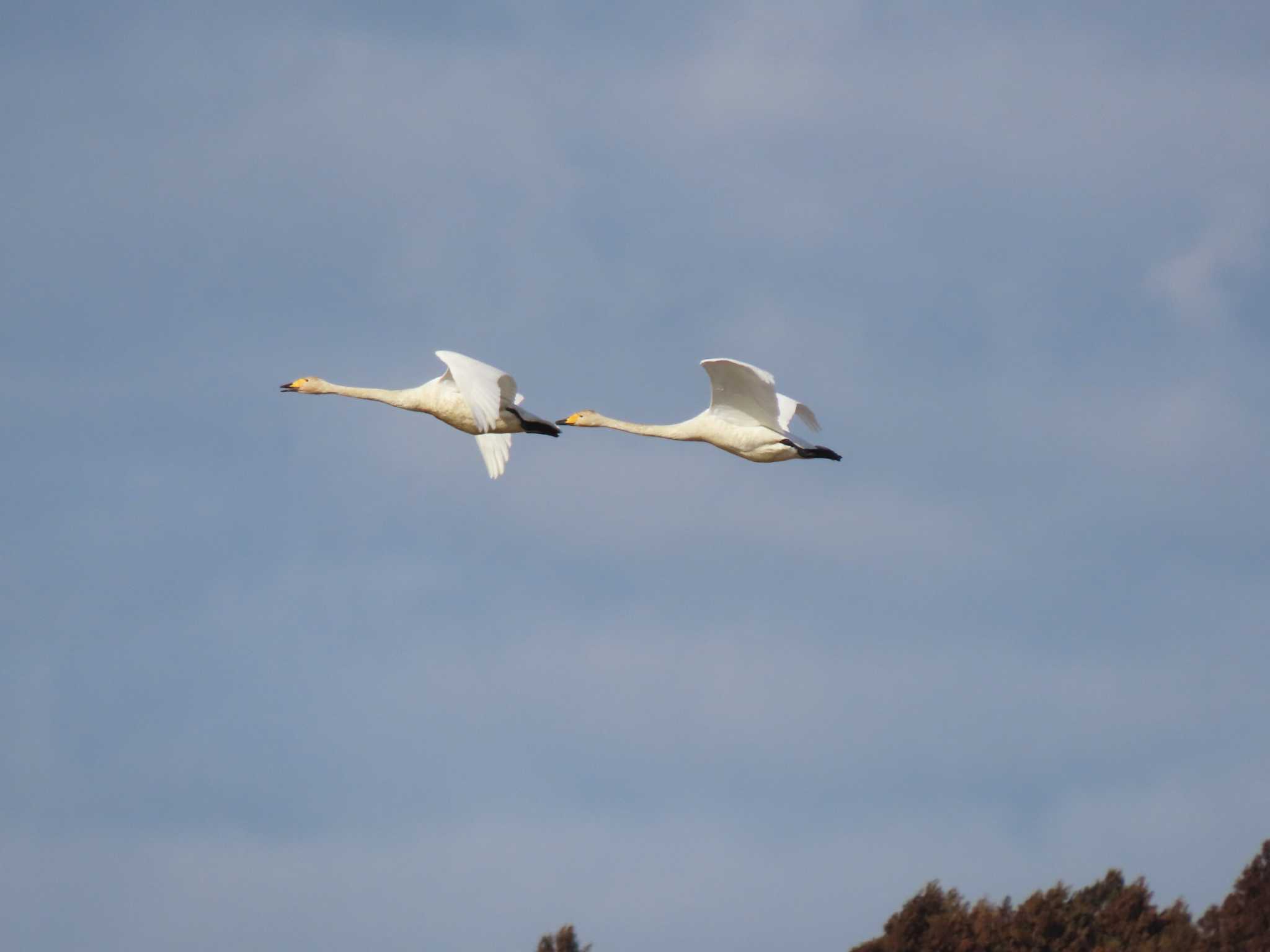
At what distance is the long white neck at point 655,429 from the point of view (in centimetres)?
3716

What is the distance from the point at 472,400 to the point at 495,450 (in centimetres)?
700

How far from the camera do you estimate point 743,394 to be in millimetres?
36125

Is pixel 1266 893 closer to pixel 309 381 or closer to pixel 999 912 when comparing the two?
pixel 999 912

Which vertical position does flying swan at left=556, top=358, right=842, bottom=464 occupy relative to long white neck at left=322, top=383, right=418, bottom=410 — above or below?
below

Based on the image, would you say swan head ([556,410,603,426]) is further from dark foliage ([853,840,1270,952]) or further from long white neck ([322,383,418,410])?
dark foliage ([853,840,1270,952])

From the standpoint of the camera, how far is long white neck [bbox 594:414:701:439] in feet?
122

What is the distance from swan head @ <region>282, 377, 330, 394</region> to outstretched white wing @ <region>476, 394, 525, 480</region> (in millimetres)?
2894

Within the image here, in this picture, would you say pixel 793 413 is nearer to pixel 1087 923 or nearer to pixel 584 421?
pixel 584 421

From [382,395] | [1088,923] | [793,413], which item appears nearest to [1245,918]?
[1088,923]

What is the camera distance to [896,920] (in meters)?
41.4

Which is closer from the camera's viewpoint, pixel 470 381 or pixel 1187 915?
pixel 470 381

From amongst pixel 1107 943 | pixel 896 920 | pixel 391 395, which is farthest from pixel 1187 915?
pixel 391 395

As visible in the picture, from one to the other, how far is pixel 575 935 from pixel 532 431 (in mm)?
11483

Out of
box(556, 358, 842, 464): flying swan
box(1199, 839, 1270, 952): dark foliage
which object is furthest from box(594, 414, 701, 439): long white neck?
box(1199, 839, 1270, 952): dark foliage
